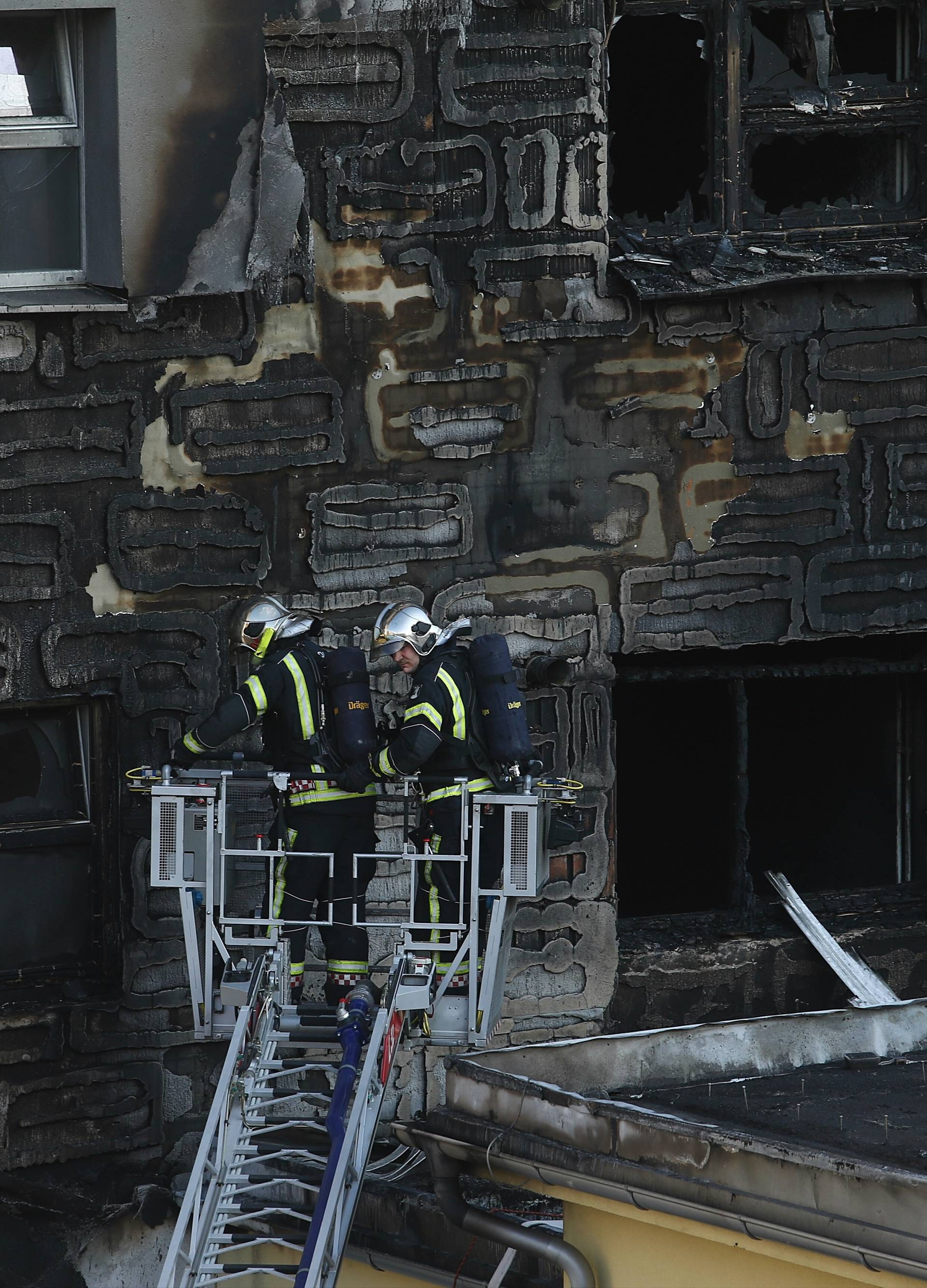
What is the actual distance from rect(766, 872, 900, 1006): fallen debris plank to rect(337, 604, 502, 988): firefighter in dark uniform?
9.34 ft

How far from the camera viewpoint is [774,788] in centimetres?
1280

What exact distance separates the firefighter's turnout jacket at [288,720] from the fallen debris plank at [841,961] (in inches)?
130

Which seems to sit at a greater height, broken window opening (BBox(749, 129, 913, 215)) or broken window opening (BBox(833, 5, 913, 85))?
broken window opening (BBox(833, 5, 913, 85))

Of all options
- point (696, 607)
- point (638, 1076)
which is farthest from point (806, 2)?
point (638, 1076)

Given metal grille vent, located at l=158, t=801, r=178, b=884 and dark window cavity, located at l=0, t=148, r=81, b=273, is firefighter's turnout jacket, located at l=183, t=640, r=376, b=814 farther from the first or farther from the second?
dark window cavity, located at l=0, t=148, r=81, b=273

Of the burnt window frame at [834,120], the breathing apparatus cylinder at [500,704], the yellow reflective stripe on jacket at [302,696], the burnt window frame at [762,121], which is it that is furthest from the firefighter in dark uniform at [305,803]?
the burnt window frame at [834,120]

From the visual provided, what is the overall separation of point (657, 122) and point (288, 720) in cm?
488

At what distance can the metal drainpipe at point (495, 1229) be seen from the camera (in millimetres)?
7758

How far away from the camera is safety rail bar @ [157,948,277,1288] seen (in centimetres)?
812

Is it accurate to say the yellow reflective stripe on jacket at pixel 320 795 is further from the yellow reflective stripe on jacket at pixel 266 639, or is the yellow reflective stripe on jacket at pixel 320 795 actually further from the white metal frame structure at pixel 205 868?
the yellow reflective stripe on jacket at pixel 266 639

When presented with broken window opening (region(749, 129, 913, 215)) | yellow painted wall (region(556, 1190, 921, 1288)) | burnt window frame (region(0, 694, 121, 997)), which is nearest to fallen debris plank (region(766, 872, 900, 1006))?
yellow painted wall (region(556, 1190, 921, 1288))

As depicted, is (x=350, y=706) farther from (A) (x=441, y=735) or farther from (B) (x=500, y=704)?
(B) (x=500, y=704)

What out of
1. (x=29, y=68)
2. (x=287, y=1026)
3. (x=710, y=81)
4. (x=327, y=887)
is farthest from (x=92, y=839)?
(x=710, y=81)

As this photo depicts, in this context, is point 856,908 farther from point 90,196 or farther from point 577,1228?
point 90,196
